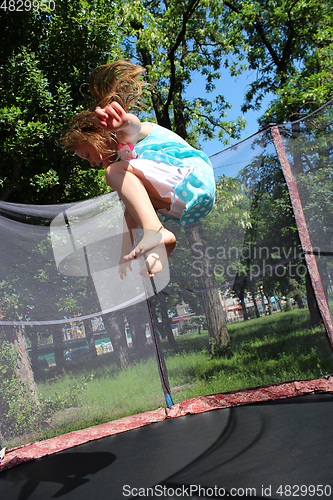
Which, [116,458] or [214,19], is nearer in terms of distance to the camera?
[116,458]

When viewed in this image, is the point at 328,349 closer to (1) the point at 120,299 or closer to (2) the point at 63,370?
(1) the point at 120,299

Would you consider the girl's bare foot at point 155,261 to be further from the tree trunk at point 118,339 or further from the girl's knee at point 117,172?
the tree trunk at point 118,339

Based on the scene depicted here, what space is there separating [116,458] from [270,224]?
1662mm

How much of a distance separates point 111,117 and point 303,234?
1674mm

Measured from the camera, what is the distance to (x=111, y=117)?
708 mm

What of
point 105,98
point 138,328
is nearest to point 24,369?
point 138,328

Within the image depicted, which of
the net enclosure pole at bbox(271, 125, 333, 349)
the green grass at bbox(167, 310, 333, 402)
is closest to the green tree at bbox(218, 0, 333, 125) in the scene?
the net enclosure pole at bbox(271, 125, 333, 349)

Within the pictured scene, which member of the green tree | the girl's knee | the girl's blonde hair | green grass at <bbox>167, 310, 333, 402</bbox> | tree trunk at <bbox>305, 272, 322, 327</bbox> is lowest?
green grass at <bbox>167, 310, 333, 402</bbox>

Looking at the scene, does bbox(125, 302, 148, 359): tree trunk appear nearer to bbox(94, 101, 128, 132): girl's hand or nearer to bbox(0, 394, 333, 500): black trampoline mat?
bbox(0, 394, 333, 500): black trampoline mat

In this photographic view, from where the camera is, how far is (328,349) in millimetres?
1953

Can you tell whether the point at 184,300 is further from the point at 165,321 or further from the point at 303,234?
the point at 303,234

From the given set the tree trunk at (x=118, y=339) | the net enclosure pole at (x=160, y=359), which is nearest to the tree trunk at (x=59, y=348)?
the tree trunk at (x=118, y=339)

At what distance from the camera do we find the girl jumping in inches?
28.3

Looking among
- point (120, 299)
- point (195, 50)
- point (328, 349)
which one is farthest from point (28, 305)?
point (195, 50)
